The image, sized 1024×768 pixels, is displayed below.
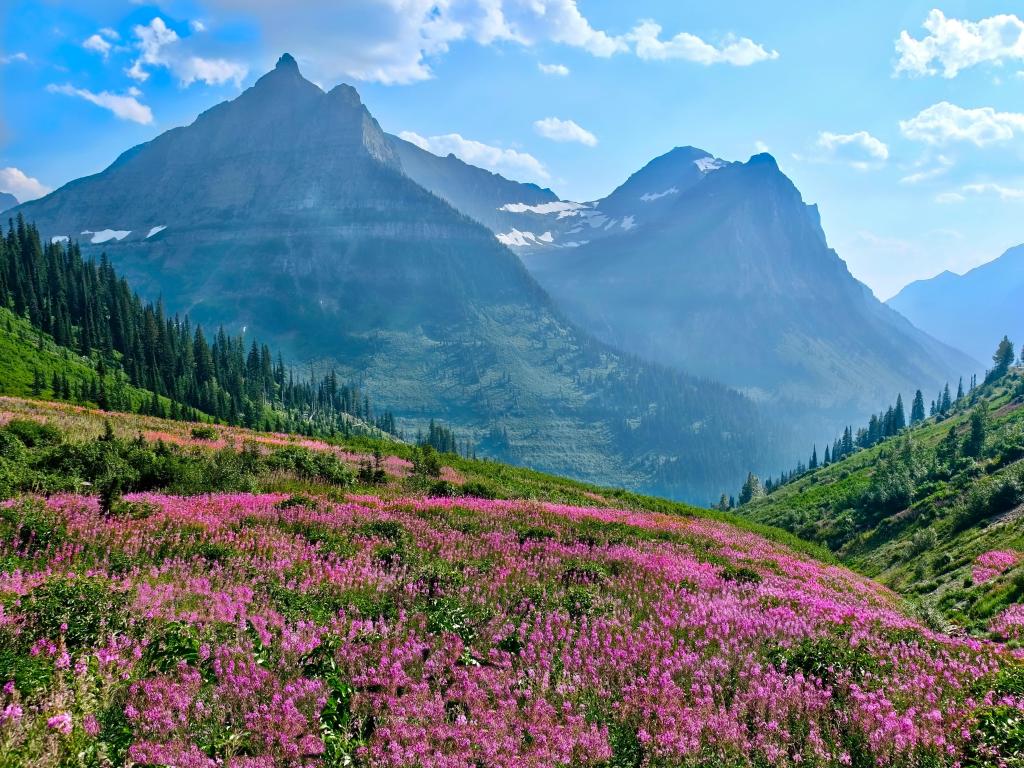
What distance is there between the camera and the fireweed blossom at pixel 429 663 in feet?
18.8

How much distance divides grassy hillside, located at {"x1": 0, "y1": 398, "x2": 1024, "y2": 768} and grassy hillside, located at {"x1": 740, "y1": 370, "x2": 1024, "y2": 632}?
333 inches

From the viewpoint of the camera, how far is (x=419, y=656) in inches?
295

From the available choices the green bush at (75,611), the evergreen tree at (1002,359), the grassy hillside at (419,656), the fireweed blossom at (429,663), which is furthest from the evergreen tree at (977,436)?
the evergreen tree at (1002,359)

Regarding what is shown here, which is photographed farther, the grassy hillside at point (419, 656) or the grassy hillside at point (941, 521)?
the grassy hillside at point (941, 521)

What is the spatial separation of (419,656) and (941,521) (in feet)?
160

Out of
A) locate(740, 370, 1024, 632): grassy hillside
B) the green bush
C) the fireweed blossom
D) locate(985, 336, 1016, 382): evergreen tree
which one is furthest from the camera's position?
locate(985, 336, 1016, 382): evergreen tree

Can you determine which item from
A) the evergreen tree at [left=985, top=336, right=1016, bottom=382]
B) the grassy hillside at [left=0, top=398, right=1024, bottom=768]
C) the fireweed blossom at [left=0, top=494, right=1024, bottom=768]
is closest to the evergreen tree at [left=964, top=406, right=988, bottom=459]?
the grassy hillside at [left=0, top=398, right=1024, bottom=768]

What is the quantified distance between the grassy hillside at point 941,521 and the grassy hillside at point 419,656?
8.46 m

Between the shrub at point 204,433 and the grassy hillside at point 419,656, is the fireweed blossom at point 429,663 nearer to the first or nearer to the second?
the grassy hillside at point 419,656

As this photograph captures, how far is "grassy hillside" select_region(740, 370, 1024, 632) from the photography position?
2000 cm

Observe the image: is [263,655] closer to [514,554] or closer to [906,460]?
[514,554]

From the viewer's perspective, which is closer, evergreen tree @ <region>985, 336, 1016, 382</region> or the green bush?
the green bush

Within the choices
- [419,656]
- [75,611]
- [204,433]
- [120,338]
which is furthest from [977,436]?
[120,338]

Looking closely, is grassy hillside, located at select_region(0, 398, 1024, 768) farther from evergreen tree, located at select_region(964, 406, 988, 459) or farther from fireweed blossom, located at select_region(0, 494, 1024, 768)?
evergreen tree, located at select_region(964, 406, 988, 459)
